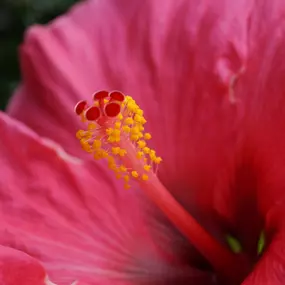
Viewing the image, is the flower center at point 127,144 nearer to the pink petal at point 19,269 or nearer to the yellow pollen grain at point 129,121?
the yellow pollen grain at point 129,121

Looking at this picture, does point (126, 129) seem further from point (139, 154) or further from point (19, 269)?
point (19, 269)

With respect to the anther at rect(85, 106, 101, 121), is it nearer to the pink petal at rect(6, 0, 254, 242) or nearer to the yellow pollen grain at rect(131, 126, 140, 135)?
the yellow pollen grain at rect(131, 126, 140, 135)

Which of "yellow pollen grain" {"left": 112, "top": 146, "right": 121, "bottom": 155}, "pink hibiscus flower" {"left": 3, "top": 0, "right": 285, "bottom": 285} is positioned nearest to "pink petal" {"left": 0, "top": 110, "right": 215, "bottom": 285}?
"pink hibiscus flower" {"left": 3, "top": 0, "right": 285, "bottom": 285}

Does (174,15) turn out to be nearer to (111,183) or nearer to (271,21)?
(271,21)

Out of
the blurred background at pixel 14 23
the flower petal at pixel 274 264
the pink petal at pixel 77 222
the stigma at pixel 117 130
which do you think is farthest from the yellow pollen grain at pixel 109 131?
the blurred background at pixel 14 23

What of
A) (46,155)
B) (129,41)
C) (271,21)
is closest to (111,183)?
(46,155)

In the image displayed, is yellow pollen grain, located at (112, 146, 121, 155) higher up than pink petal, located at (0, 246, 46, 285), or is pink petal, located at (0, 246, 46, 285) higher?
yellow pollen grain, located at (112, 146, 121, 155)
